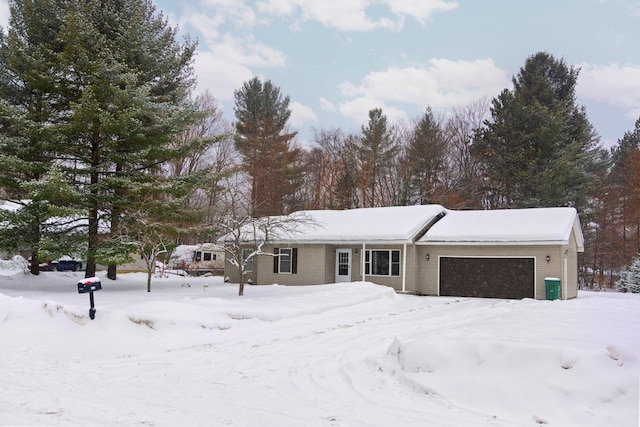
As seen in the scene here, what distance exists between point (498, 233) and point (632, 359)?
48.3ft

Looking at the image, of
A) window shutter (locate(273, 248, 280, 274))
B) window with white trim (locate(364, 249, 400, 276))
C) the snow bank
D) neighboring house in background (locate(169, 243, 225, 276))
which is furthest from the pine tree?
neighboring house in background (locate(169, 243, 225, 276))

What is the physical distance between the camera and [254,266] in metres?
24.4

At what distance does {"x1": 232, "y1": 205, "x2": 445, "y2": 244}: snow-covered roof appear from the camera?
20891mm

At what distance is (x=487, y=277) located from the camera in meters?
20.2

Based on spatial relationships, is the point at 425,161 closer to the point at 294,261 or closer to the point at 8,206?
the point at 294,261

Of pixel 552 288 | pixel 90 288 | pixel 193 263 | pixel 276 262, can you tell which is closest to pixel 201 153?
pixel 276 262

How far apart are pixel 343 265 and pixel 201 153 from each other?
29.2 ft

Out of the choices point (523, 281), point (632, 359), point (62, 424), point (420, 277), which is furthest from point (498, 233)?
point (62, 424)

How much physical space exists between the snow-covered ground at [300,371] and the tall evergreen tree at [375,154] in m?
25.0

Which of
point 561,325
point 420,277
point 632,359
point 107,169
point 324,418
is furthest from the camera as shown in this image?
point 420,277

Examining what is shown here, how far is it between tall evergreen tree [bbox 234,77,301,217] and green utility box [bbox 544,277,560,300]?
62.9ft

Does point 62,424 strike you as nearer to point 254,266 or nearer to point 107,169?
point 107,169

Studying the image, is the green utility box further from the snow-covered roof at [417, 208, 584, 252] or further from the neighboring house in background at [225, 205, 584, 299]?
the snow-covered roof at [417, 208, 584, 252]

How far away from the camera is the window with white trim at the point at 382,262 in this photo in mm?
21328
